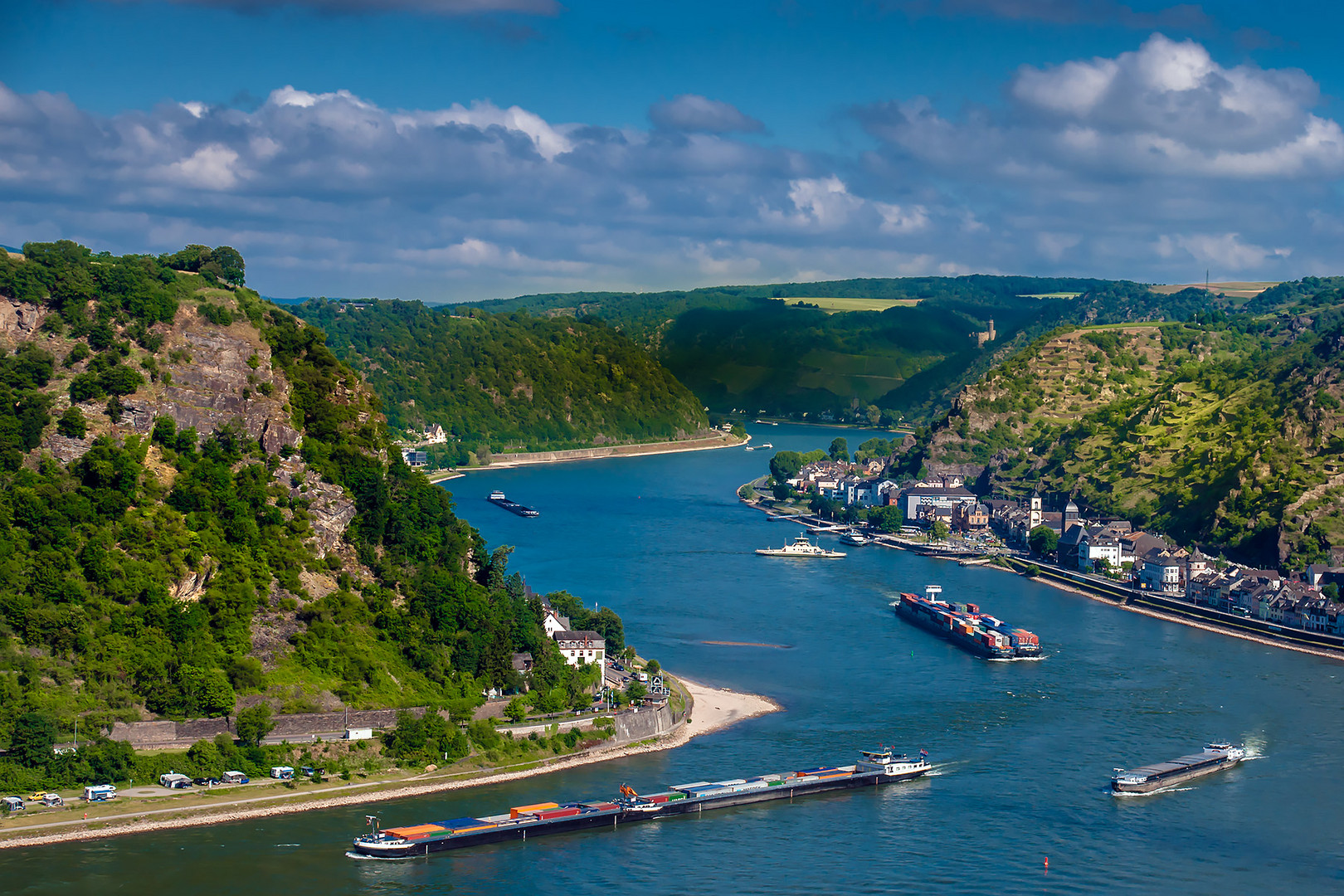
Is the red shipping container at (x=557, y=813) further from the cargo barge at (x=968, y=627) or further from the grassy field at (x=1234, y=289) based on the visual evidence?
the grassy field at (x=1234, y=289)

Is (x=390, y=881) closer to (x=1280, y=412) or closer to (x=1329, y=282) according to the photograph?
(x=1280, y=412)

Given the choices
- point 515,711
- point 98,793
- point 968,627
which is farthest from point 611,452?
point 98,793

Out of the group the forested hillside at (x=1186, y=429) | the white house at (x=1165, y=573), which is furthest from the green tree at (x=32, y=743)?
the forested hillside at (x=1186, y=429)

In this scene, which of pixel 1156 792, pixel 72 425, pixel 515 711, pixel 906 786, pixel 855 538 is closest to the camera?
pixel 1156 792

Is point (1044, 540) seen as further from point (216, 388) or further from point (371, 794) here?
point (371, 794)

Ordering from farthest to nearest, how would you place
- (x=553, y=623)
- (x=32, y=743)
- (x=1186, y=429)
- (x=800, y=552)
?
1. (x=1186, y=429)
2. (x=800, y=552)
3. (x=553, y=623)
4. (x=32, y=743)

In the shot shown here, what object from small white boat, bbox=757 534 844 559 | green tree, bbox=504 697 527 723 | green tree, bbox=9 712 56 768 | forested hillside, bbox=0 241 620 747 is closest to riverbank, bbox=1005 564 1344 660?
small white boat, bbox=757 534 844 559
